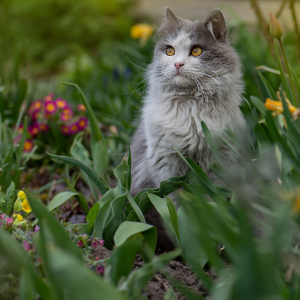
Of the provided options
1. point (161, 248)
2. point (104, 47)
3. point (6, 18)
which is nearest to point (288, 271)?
point (161, 248)

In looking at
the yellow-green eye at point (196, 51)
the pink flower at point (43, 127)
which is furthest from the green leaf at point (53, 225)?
the pink flower at point (43, 127)

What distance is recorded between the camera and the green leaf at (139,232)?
48.3 inches

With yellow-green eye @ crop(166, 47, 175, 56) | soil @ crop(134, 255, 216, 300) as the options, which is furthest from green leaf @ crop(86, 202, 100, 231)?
yellow-green eye @ crop(166, 47, 175, 56)

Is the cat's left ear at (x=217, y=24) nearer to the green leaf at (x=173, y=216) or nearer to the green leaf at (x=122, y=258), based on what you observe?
the green leaf at (x=173, y=216)

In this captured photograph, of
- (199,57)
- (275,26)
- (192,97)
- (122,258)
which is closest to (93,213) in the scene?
(122,258)

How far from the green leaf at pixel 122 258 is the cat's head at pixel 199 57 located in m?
0.99

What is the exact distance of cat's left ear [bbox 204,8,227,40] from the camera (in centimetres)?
179

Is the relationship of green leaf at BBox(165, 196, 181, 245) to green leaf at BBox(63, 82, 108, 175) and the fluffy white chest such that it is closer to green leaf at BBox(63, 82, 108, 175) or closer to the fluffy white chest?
the fluffy white chest

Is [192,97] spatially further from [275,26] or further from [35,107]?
[35,107]

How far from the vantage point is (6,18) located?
240 inches

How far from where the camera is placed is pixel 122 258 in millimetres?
1063

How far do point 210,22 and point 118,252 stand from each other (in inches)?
54.9

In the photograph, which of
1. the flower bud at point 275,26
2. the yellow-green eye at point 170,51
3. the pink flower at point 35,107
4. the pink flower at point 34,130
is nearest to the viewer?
the flower bud at point 275,26

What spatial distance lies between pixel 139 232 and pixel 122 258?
27cm
